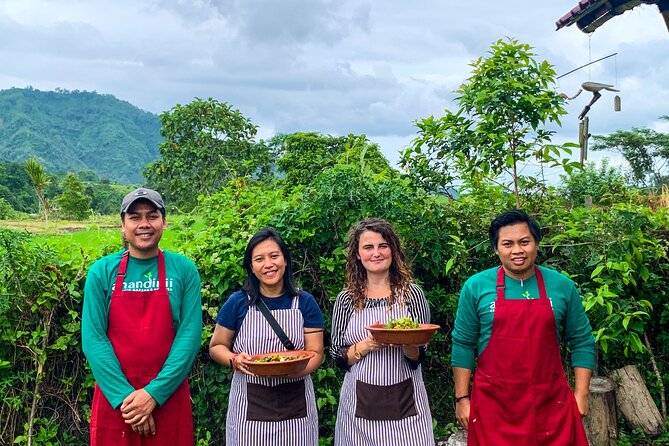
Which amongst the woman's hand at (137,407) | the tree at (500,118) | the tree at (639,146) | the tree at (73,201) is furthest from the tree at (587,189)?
the tree at (73,201)

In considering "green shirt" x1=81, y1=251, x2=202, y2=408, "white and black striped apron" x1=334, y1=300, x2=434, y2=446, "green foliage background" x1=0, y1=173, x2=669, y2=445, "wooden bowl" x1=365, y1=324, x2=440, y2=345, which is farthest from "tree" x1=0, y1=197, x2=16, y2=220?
"wooden bowl" x1=365, y1=324, x2=440, y2=345

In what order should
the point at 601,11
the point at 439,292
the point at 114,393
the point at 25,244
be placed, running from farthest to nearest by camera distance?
1. the point at 601,11
2. the point at 439,292
3. the point at 25,244
4. the point at 114,393

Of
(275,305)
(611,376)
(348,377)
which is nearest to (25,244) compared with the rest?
(275,305)

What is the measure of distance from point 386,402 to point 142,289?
3.70ft

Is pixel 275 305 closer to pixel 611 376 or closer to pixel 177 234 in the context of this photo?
pixel 177 234

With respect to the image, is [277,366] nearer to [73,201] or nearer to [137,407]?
[137,407]

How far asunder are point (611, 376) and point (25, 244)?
396 centimetres

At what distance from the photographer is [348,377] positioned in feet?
9.05

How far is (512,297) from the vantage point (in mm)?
2535

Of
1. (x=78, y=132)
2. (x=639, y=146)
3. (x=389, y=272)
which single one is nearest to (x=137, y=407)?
(x=389, y=272)

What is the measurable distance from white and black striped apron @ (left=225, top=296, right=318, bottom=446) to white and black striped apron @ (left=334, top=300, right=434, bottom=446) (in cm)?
20

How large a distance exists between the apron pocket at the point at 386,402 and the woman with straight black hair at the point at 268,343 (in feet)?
0.76

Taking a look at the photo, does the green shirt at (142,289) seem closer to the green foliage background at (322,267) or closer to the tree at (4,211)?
the green foliage background at (322,267)

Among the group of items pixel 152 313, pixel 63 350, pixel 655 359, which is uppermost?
pixel 152 313
